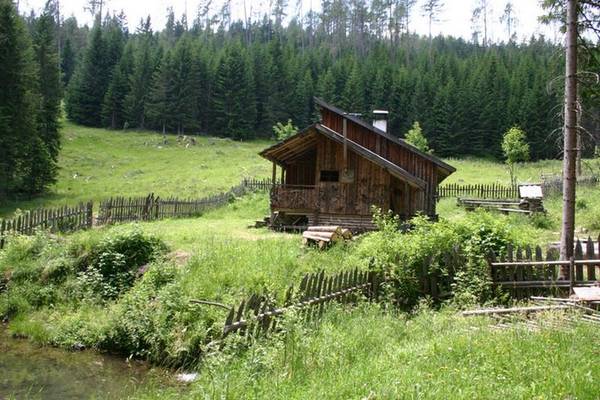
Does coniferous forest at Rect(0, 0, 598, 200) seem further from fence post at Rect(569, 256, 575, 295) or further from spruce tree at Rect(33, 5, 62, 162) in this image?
fence post at Rect(569, 256, 575, 295)

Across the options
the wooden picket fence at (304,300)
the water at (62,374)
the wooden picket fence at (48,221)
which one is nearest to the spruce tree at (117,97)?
the wooden picket fence at (48,221)

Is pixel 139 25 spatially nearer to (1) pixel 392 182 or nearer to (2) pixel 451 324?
(1) pixel 392 182

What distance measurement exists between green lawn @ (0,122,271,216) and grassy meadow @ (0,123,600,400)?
44.0 ft

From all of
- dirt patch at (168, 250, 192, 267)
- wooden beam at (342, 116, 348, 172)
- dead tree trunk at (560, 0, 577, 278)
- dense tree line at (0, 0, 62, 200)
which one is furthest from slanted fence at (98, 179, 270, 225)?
dead tree trunk at (560, 0, 577, 278)

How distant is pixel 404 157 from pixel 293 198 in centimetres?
552

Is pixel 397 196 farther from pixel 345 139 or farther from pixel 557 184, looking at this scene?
pixel 557 184

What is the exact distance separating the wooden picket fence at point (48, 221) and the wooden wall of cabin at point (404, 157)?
1205 centimetres

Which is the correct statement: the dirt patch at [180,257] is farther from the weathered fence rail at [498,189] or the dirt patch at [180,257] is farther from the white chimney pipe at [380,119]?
the weathered fence rail at [498,189]

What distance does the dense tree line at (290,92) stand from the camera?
74.9 metres

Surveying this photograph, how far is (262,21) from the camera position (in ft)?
409

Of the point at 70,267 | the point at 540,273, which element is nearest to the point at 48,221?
the point at 70,267

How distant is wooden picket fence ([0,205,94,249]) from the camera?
702 inches

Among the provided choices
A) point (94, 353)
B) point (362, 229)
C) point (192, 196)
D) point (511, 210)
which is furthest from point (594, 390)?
point (192, 196)

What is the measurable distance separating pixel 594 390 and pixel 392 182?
64.4ft
